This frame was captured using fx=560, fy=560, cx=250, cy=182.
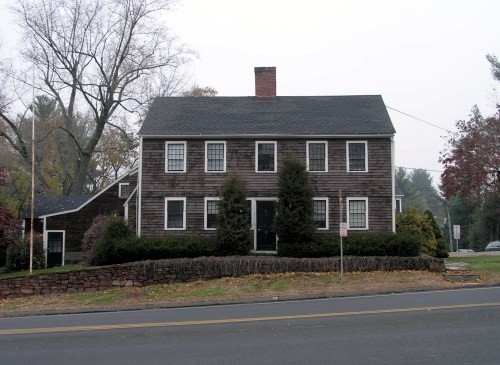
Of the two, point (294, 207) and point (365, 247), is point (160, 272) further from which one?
point (365, 247)

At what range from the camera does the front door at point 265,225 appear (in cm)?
2683

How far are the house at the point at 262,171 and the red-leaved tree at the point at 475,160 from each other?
9.50 m

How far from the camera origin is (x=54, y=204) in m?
37.9

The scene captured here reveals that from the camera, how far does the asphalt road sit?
8.35 metres

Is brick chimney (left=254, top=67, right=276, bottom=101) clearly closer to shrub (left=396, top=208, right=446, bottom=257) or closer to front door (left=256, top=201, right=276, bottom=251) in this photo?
front door (left=256, top=201, right=276, bottom=251)

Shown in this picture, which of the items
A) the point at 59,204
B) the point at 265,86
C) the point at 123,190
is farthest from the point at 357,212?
the point at 59,204

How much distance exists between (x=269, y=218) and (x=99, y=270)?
8522mm

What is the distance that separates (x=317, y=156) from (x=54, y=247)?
18.1 meters

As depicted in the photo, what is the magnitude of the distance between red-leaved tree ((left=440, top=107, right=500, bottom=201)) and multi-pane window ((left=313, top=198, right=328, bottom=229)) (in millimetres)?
12157

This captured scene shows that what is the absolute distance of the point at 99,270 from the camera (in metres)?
22.3

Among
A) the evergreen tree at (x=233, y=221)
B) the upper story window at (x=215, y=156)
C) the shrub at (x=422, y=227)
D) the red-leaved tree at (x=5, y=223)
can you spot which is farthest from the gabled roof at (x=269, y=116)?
the red-leaved tree at (x=5, y=223)

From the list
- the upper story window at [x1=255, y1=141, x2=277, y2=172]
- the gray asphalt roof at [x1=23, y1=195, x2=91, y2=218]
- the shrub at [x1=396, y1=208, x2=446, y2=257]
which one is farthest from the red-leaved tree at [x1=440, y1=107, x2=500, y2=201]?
the gray asphalt roof at [x1=23, y1=195, x2=91, y2=218]

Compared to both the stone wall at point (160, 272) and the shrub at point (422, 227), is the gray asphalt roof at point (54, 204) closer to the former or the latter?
the stone wall at point (160, 272)

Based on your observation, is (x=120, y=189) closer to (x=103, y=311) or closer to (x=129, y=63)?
(x=129, y=63)
